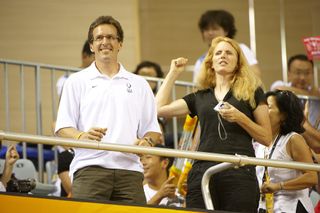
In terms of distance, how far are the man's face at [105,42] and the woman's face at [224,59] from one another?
602 mm

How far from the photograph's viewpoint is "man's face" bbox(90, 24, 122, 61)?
19.3 ft

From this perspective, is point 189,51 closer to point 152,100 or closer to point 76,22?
point 76,22

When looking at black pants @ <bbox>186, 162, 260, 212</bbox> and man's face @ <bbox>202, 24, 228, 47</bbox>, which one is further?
man's face @ <bbox>202, 24, 228, 47</bbox>

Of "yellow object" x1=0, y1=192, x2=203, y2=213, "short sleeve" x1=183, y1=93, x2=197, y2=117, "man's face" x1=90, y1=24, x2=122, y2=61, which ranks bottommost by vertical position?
"yellow object" x1=0, y1=192, x2=203, y2=213

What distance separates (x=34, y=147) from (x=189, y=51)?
2.77 metres

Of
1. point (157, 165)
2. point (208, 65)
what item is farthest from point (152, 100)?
point (157, 165)

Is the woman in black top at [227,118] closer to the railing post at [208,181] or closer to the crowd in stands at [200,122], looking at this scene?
the crowd in stands at [200,122]

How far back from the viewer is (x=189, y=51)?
1107cm

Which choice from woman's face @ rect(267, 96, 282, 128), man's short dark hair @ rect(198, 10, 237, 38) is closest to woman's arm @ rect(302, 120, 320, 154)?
woman's face @ rect(267, 96, 282, 128)

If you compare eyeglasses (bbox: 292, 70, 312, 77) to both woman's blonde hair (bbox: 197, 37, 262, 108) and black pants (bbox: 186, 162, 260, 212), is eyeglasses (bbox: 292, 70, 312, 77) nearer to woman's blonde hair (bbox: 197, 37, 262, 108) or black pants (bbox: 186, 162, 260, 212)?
woman's blonde hair (bbox: 197, 37, 262, 108)

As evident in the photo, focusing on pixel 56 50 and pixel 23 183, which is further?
pixel 56 50

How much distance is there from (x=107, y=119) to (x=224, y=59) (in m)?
0.85

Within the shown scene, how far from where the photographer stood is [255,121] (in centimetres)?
589

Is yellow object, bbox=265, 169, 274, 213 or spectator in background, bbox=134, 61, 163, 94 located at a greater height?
spectator in background, bbox=134, 61, 163, 94
